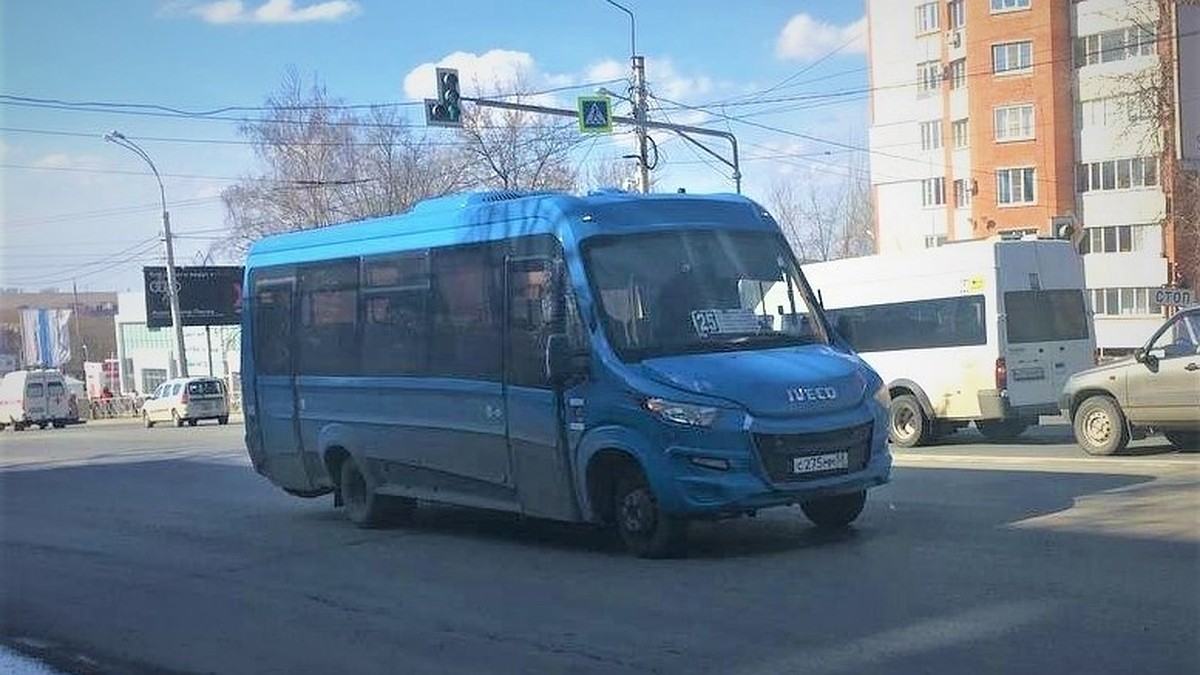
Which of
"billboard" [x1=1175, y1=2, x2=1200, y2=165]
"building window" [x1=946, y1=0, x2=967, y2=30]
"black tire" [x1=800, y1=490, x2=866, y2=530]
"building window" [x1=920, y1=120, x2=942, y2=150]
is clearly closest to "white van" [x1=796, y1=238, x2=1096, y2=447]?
"billboard" [x1=1175, y1=2, x2=1200, y2=165]

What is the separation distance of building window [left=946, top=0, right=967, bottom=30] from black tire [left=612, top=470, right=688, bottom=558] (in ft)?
175

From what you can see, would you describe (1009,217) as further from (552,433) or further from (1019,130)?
(552,433)

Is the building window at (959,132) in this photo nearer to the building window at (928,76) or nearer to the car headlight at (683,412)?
the building window at (928,76)

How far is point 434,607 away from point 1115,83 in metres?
50.4

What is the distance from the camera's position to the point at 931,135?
60344mm

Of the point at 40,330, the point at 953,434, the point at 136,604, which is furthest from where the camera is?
the point at 40,330

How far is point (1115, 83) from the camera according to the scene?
5191 centimetres

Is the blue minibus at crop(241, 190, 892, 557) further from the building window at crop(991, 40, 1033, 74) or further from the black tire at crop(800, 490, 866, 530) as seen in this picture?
the building window at crop(991, 40, 1033, 74)

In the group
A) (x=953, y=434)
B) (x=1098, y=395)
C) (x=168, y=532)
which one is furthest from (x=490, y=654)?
(x=953, y=434)

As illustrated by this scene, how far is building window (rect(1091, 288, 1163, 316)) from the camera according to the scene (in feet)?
171

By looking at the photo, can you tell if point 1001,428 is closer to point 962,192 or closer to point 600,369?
point 600,369

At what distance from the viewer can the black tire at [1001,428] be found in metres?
17.9

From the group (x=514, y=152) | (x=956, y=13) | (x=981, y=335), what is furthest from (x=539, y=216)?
(x=956, y=13)

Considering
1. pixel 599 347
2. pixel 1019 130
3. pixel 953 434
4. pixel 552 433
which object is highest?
pixel 1019 130
